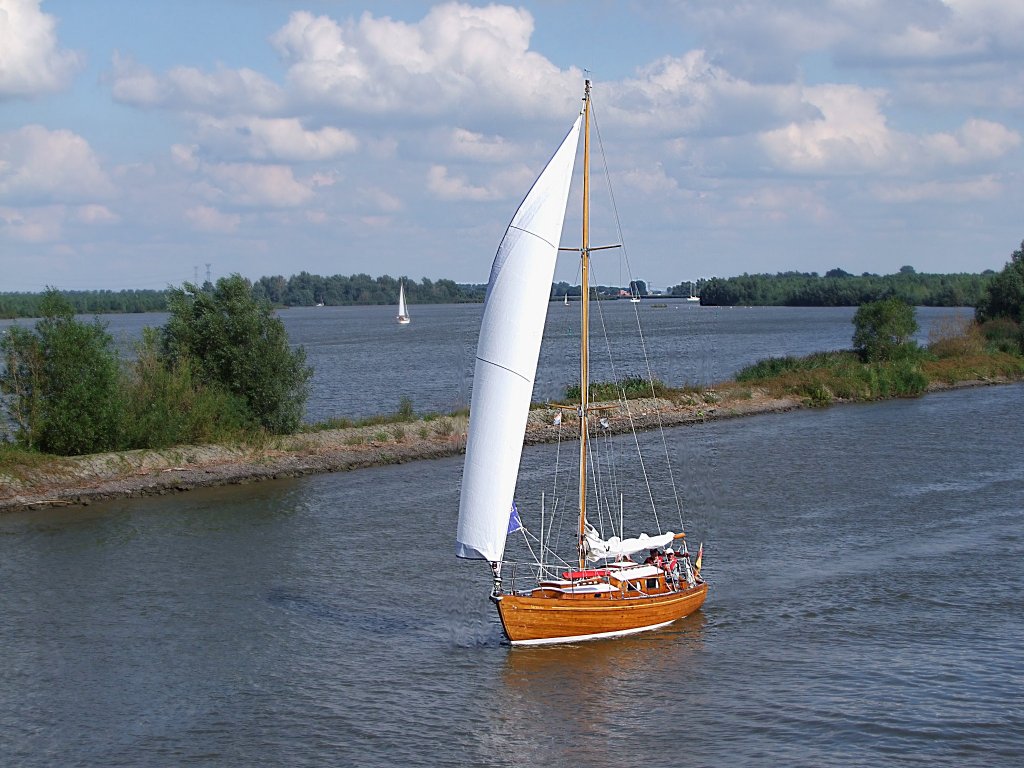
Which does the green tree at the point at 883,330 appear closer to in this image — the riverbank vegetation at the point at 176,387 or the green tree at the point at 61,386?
the riverbank vegetation at the point at 176,387

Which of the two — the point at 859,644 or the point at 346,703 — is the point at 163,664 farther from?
the point at 859,644

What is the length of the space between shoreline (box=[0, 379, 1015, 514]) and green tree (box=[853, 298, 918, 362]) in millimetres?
22809

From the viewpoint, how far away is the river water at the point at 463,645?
65.8ft

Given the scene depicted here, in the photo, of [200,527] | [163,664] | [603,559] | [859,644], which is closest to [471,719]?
[603,559]

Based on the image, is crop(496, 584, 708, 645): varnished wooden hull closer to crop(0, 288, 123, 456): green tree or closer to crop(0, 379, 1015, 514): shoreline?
crop(0, 379, 1015, 514): shoreline

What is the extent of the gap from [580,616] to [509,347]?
5.88 metres

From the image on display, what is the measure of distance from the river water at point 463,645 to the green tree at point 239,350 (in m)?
9.13

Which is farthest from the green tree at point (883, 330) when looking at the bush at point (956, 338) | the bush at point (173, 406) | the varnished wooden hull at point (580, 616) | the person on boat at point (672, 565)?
the varnished wooden hull at point (580, 616)

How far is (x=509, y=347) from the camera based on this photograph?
23.5 meters

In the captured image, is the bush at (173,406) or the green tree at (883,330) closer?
the bush at (173,406)

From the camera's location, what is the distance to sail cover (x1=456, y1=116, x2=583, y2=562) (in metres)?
23.4

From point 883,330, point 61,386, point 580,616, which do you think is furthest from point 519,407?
point 883,330

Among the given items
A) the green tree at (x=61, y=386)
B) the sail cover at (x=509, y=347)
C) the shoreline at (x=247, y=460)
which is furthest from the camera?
the green tree at (x=61, y=386)

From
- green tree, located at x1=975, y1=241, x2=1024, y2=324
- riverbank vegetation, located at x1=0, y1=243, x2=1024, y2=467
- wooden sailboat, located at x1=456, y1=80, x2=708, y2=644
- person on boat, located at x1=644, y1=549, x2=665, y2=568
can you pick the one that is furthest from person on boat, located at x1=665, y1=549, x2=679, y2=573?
green tree, located at x1=975, y1=241, x2=1024, y2=324
